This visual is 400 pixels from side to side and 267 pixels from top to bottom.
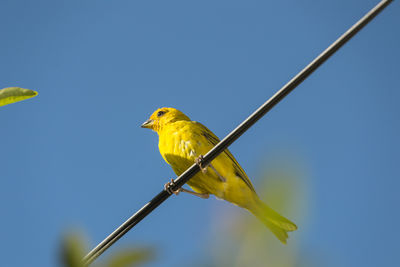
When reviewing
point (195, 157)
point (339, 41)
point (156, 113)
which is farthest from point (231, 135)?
point (156, 113)

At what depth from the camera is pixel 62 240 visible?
1.95 feet

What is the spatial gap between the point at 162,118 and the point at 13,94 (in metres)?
5.12

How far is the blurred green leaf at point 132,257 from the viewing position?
626 mm

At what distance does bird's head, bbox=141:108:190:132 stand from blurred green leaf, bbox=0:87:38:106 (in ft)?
15.8

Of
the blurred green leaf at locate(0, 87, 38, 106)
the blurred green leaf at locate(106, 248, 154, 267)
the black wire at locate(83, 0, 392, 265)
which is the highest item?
the blurred green leaf at locate(0, 87, 38, 106)

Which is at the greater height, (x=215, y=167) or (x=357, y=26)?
(x=215, y=167)

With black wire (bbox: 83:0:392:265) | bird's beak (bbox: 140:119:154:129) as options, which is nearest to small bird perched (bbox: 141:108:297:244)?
bird's beak (bbox: 140:119:154:129)

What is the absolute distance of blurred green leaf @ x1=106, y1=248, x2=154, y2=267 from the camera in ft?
2.05

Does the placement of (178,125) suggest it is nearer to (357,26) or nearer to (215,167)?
(215,167)

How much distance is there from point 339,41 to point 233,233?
136cm

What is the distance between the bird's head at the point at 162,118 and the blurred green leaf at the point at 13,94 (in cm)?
482

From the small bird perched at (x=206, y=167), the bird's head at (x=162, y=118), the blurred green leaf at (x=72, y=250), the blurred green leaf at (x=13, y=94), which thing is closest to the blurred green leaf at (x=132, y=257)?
the blurred green leaf at (x=72, y=250)

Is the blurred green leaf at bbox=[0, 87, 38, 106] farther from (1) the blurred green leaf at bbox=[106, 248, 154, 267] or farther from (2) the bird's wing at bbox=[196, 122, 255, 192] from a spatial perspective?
(2) the bird's wing at bbox=[196, 122, 255, 192]

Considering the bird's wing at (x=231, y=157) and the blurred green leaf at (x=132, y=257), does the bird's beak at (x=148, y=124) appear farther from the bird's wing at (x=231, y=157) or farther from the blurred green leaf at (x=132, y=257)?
the blurred green leaf at (x=132, y=257)
